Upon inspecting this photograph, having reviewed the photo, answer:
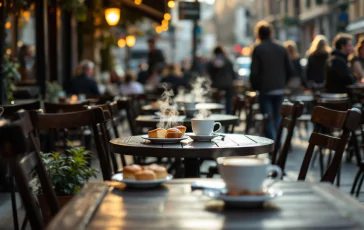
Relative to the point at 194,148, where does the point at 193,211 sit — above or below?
above

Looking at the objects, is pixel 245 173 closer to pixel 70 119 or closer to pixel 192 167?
pixel 70 119

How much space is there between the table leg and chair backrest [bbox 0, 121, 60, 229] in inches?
79.7

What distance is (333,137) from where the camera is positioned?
15.2 feet

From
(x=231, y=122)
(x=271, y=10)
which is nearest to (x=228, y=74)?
(x=231, y=122)

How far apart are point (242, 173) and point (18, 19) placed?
1239 centimetres

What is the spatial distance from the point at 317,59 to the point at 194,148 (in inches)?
430

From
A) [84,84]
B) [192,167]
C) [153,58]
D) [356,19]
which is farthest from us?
[356,19]

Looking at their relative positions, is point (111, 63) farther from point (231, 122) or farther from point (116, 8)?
point (231, 122)

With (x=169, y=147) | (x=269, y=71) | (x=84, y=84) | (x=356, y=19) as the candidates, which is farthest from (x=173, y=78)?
(x=356, y=19)

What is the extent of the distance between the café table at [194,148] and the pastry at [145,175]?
4.29ft

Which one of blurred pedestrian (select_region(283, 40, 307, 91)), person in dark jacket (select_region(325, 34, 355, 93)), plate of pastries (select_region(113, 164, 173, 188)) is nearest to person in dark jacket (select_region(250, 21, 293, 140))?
person in dark jacket (select_region(325, 34, 355, 93))

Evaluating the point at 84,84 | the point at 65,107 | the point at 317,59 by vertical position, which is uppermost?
the point at 65,107

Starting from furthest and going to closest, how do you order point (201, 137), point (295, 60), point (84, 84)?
point (295, 60)
point (84, 84)
point (201, 137)

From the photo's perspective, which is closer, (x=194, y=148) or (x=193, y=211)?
(x=193, y=211)
